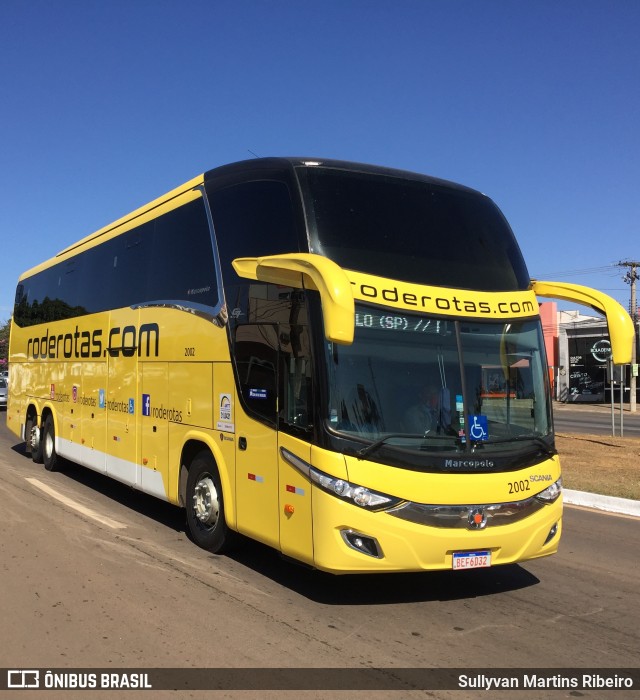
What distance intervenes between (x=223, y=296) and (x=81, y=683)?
3756 millimetres

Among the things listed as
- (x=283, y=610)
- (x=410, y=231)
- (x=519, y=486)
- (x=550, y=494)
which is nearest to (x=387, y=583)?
(x=283, y=610)

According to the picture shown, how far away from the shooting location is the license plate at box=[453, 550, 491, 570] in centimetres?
541

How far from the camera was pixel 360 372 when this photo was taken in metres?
5.48

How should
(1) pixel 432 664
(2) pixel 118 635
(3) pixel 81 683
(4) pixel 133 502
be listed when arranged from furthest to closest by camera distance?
(4) pixel 133 502 < (2) pixel 118 635 < (1) pixel 432 664 < (3) pixel 81 683

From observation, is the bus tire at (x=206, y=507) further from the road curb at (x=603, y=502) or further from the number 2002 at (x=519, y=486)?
the road curb at (x=603, y=502)

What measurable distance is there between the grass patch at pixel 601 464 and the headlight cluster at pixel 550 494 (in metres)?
5.25

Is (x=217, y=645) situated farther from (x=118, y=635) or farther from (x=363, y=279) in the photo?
(x=363, y=279)

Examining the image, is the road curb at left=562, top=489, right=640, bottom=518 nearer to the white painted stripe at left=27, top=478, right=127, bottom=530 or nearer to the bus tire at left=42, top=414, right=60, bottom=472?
the white painted stripe at left=27, top=478, right=127, bottom=530

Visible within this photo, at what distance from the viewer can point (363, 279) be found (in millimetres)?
5566

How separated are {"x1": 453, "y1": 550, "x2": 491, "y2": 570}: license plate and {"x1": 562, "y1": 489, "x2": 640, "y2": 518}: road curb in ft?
17.0

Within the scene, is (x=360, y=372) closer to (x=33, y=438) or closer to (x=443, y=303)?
(x=443, y=303)

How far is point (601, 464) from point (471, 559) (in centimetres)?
1087

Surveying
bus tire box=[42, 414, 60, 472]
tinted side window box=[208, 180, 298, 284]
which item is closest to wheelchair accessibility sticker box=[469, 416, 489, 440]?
tinted side window box=[208, 180, 298, 284]

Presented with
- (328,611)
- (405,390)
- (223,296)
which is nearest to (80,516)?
(223,296)
